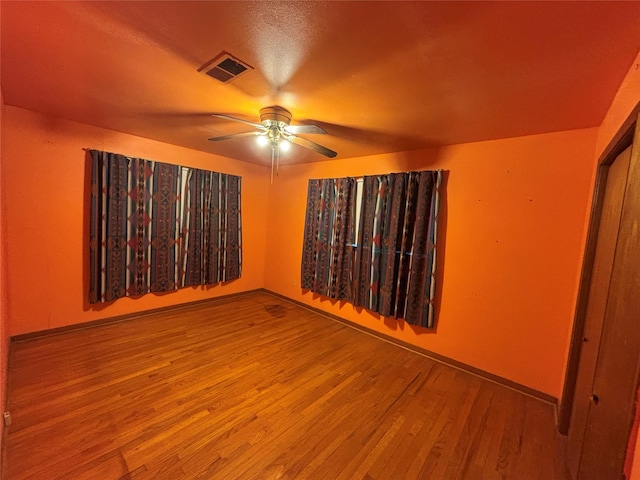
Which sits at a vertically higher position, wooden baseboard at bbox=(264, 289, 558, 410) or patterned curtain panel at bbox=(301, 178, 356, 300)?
patterned curtain panel at bbox=(301, 178, 356, 300)

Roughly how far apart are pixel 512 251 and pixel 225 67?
2.73 m

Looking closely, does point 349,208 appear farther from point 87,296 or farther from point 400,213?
point 87,296

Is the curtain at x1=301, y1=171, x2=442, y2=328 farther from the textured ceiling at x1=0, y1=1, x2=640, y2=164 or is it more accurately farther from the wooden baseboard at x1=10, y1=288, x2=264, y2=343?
the wooden baseboard at x1=10, y1=288, x2=264, y2=343

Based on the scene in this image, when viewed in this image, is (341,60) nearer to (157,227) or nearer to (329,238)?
(329,238)

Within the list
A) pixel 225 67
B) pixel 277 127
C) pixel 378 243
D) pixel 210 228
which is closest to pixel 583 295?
pixel 378 243

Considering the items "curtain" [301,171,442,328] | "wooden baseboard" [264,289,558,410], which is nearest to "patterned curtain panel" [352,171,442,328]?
"curtain" [301,171,442,328]

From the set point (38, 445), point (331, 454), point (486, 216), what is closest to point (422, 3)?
point (486, 216)

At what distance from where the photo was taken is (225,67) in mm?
1521

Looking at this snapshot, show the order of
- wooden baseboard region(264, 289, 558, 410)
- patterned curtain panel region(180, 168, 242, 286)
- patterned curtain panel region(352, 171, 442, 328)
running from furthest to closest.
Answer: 1. patterned curtain panel region(180, 168, 242, 286)
2. patterned curtain panel region(352, 171, 442, 328)
3. wooden baseboard region(264, 289, 558, 410)

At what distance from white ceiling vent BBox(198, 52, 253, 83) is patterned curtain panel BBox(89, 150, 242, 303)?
2.15 metres

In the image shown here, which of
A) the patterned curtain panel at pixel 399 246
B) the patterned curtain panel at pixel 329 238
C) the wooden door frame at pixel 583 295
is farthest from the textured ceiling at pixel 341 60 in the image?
the patterned curtain panel at pixel 329 238

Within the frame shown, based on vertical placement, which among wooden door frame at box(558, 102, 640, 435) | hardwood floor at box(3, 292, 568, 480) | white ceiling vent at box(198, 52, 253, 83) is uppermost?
white ceiling vent at box(198, 52, 253, 83)

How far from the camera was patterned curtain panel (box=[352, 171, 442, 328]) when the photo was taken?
2.78 meters

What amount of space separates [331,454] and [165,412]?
3.93 feet
